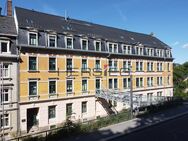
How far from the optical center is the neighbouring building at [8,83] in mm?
29250

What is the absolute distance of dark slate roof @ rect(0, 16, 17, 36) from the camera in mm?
30042

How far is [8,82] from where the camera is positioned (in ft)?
98.3

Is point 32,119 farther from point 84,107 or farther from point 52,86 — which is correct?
point 84,107

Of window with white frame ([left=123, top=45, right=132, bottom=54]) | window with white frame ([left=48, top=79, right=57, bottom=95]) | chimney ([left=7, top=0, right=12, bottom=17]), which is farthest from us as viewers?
window with white frame ([left=123, top=45, right=132, bottom=54])

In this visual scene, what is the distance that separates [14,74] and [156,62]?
3152 cm

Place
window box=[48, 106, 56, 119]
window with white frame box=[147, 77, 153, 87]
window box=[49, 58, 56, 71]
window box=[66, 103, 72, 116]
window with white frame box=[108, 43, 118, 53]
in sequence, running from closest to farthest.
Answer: window box=[48, 106, 56, 119]
window box=[49, 58, 56, 71]
window box=[66, 103, 72, 116]
window with white frame box=[108, 43, 118, 53]
window with white frame box=[147, 77, 153, 87]

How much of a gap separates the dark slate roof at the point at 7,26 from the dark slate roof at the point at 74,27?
884mm

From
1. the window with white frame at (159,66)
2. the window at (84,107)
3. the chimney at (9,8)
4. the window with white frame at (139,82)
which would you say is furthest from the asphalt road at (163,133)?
the window with white frame at (159,66)

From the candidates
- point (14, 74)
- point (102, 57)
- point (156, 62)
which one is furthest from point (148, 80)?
point (14, 74)

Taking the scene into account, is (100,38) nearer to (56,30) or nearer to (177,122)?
(56,30)

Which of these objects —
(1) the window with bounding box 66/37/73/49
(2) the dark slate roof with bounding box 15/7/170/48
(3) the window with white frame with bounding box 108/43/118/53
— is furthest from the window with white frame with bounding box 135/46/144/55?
(1) the window with bounding box 66/37/73/49

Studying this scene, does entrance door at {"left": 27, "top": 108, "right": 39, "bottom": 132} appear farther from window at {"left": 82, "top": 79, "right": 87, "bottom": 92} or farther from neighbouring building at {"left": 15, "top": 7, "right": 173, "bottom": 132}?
window at {"left": 82, "top": 79, "right": 87, "bottom": 92}

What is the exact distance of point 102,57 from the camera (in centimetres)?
4112

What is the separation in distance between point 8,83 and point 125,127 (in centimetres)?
1326
